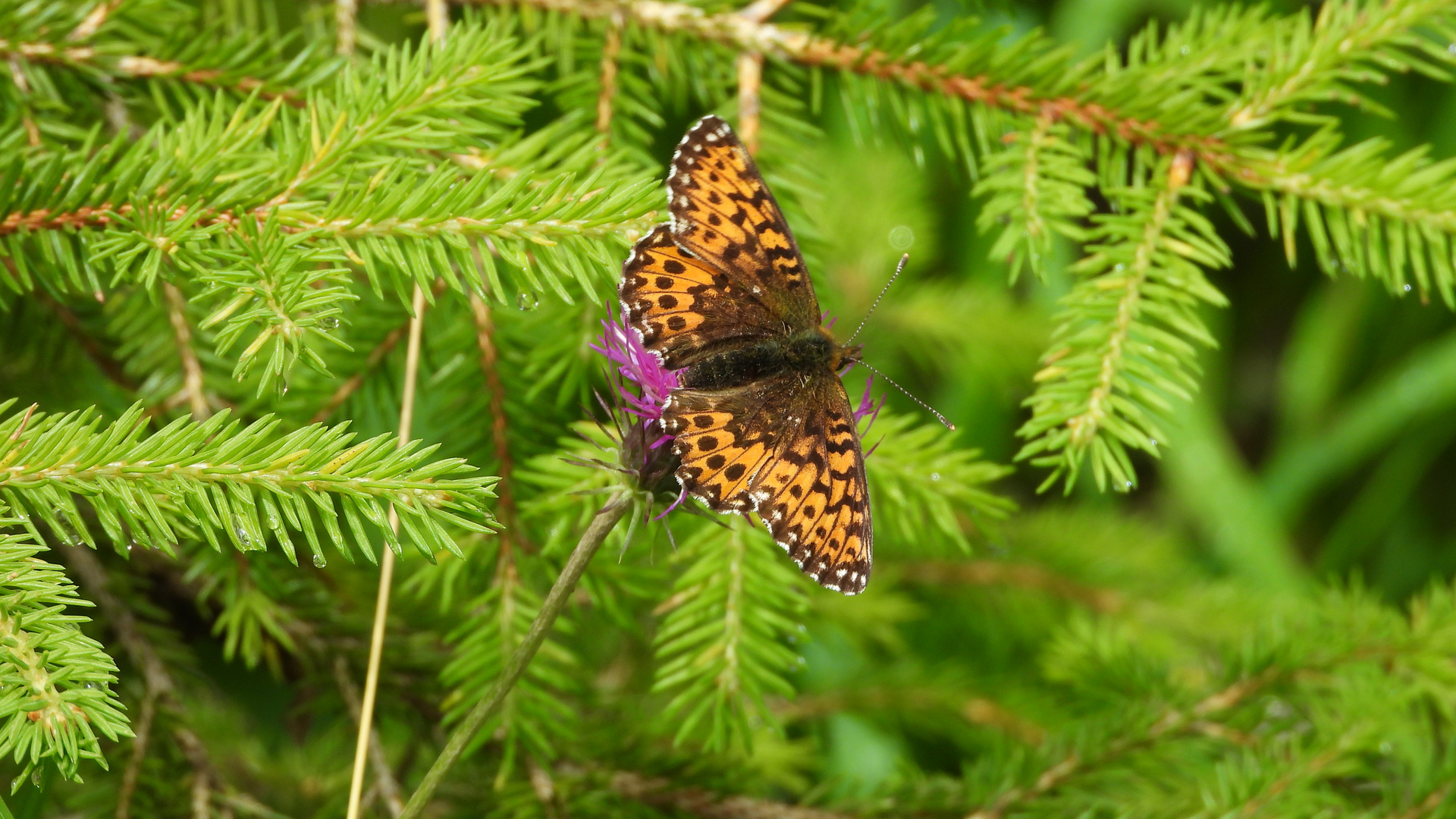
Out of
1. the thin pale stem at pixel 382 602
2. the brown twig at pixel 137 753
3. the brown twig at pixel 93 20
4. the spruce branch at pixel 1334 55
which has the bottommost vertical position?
the brown twig at pixel 137 753

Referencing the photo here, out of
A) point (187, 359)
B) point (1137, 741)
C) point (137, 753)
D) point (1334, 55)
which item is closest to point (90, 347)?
point (187, 359)

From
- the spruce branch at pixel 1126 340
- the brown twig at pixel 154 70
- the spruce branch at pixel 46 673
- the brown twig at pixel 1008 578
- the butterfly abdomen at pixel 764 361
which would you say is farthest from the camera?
the brown twig at pixel 1008 578

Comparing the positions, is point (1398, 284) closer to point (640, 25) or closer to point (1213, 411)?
point (640, 25)

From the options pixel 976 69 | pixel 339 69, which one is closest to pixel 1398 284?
pixel 976 69

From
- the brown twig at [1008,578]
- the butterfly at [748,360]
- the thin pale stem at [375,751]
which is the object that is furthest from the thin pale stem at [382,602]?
the brown twig at [1008,578]

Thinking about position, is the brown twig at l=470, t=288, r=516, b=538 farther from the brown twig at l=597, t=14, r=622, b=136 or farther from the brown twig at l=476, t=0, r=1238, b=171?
the brown twig at l=476, t=0, r=1238, b=171

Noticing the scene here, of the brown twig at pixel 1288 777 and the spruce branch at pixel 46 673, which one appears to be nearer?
the spruce branch at pixel 46 673

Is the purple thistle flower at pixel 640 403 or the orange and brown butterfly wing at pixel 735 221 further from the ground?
the orange and brown butterfly wing at pixel 735 221

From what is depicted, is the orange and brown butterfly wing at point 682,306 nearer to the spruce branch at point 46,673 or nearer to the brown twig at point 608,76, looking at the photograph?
the brown twig at point 608,76

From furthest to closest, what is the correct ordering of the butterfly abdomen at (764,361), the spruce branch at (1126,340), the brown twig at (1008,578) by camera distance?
the brown twig at (1008,578) → the butterfly abdomen at (764,361) → the spruce branch at (1126,340)
